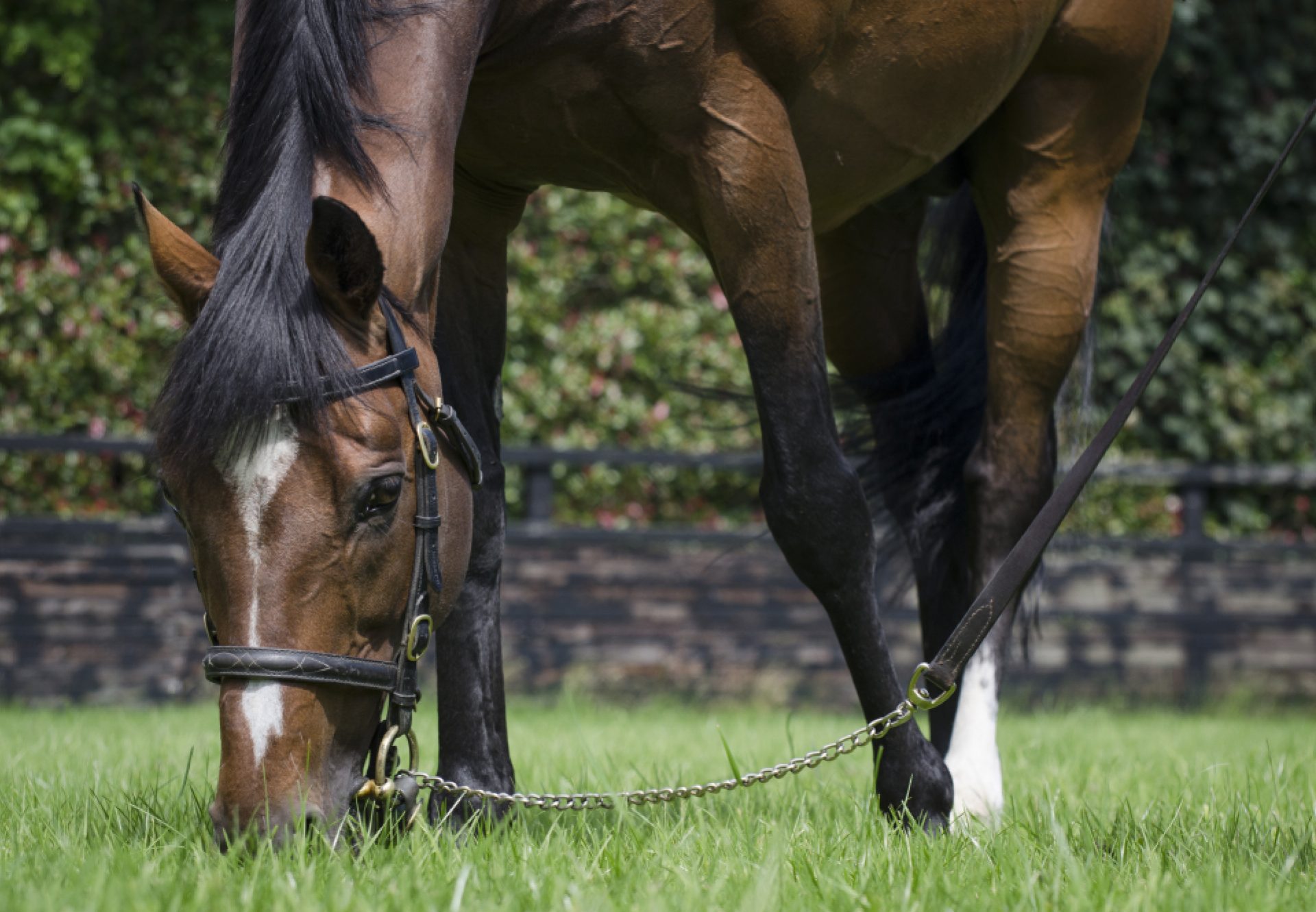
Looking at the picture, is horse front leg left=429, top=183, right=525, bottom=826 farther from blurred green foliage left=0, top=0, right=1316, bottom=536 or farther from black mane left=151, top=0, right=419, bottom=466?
blurred green foliage left=0, top=0, right=1316, bottom=536

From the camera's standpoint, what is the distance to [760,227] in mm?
2332

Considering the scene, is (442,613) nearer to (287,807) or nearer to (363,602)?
(363,602)

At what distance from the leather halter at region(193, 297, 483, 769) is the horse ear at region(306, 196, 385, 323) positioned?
0.06 metres

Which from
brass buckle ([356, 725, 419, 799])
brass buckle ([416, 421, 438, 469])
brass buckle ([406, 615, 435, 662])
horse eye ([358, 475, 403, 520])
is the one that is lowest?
brass buckle ([356, 725, 419, 799])

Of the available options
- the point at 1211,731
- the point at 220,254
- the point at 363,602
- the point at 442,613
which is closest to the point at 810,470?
the point at 442,613

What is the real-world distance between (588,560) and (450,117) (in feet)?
14.4

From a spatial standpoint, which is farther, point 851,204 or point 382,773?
point 851,204

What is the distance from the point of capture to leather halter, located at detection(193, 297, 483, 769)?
1.68 metres

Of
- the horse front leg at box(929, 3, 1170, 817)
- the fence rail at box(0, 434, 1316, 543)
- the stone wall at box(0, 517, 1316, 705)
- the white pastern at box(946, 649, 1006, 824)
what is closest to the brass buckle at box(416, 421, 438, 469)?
the white pastern at box(946, 649, 1006, 824)

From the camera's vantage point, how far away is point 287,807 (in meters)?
1.62

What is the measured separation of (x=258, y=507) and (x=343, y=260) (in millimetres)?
343

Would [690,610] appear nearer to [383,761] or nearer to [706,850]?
[706,850]

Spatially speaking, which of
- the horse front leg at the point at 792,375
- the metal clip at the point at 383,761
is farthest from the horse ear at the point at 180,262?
the horse front leg at the point at 792,375

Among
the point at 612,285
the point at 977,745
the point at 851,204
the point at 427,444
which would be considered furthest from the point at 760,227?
the point at 612,285
